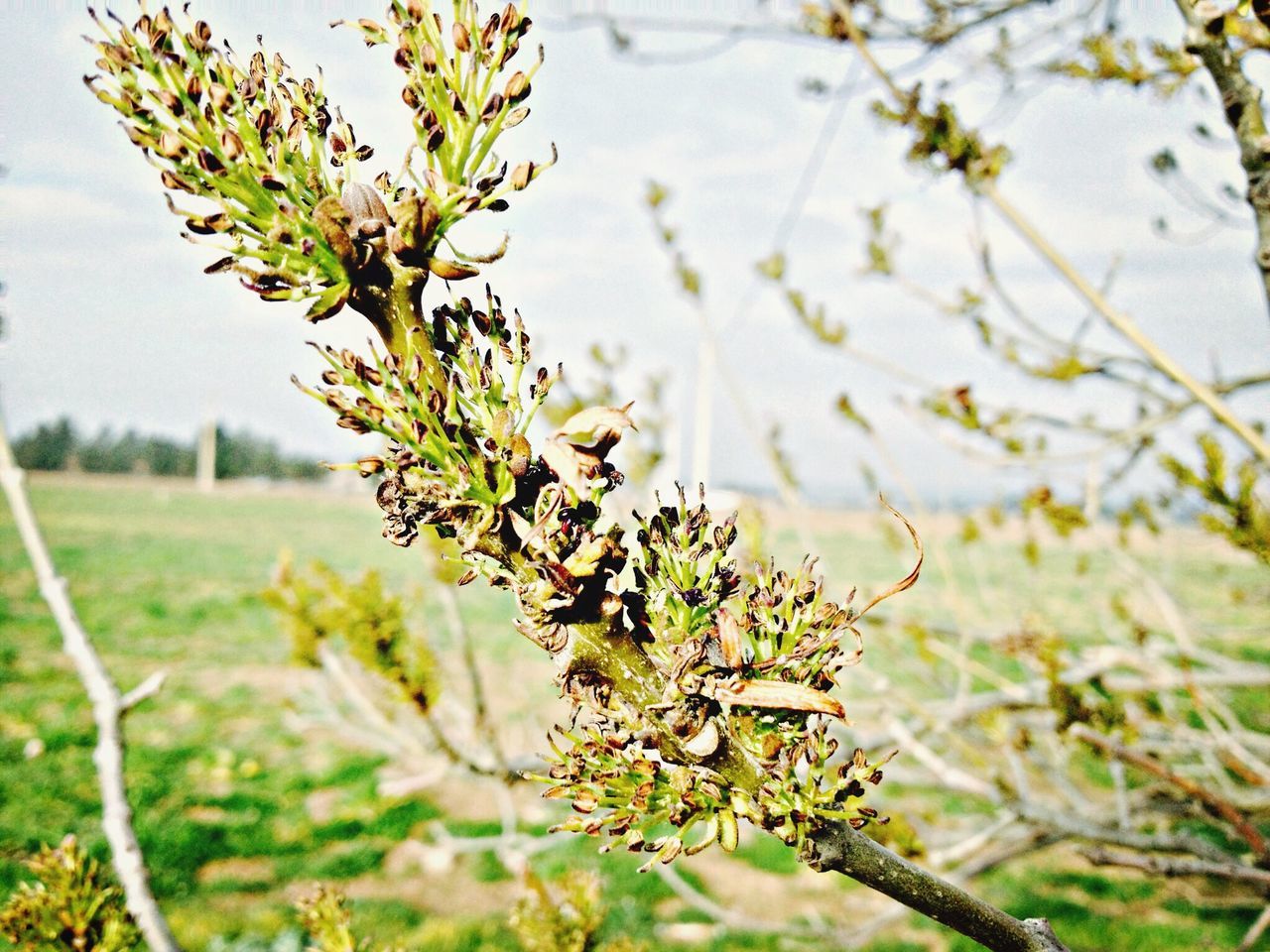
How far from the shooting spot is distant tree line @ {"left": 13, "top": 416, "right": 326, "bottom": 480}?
6353 cm

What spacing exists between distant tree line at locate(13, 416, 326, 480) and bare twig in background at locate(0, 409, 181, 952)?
69.8m

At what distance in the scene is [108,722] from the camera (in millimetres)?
1581

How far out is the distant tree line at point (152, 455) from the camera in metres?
63.5

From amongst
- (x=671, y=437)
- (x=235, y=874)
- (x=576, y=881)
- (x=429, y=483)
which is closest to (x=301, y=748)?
(x=235, y=874)

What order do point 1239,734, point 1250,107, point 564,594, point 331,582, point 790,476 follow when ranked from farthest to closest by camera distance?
point 790,476 → point 1239,734 → point 331,582 → point 1250,107 → point 564,594

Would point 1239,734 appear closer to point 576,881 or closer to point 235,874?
point 576,881

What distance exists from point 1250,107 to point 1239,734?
3.57 m

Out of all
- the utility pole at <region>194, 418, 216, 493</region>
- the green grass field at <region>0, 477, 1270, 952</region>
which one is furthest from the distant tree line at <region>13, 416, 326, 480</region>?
the green grass field at <region>0, 477, 1270, 952</region>

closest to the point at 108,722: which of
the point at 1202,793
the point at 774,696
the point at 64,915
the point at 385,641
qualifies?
the point at 64,915

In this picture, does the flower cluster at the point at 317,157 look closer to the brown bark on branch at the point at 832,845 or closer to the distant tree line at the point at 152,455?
the brown bark on branch at the point at 832,845

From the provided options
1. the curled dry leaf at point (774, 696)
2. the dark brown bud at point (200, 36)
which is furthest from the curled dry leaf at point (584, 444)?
the dark brown bud at point (200, 36)

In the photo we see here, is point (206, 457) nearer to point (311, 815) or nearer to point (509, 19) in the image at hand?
point (311, 815)

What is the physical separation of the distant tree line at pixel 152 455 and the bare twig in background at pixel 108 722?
6979 cm

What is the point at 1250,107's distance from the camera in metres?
1.46
